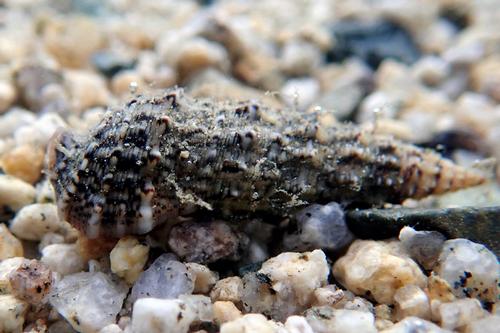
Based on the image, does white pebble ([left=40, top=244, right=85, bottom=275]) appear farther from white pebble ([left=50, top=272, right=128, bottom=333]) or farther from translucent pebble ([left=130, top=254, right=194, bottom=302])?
translucent pebble ([left=130, top=254, right=194, bottom=302])

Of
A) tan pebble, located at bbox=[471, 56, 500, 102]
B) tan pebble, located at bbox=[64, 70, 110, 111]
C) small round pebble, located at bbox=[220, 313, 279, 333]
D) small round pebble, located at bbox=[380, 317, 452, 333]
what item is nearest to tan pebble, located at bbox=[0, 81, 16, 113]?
tan pebble, located at bbox=[64, 70, 110, 111]

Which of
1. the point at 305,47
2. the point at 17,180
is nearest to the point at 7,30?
the point at 17,180

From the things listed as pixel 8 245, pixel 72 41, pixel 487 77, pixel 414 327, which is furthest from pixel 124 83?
pixel 487 77

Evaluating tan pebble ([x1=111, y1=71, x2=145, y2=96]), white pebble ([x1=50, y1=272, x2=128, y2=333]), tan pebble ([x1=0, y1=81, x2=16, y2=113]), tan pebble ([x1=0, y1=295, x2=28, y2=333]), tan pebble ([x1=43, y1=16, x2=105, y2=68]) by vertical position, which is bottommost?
tan pebble ([x1=0, y1=295, x2=28, y2=333])

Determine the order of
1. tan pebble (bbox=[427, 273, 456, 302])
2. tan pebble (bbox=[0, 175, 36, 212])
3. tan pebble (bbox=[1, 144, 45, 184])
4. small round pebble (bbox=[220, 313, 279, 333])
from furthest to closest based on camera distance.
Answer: tan pebble (bbox=[1, 144, 45, 184]) < tan pebble (bbox=[0, 175, 36, 212]) < tan pebble (bbox=[427, 273, 456, 302]) < small round pebble (bbox=[220, 313, 279, 333])

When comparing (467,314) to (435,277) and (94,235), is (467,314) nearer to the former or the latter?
(435,277)

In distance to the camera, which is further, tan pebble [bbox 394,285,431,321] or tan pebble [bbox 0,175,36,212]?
tan pebble [bbox 0,175,36,212]

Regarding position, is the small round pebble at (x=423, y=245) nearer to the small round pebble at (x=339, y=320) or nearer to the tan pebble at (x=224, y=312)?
the small round pebble at (x=339, y=320)

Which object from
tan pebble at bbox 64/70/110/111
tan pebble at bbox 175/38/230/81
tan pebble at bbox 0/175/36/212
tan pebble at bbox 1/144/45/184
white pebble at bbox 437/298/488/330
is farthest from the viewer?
tan pebble at bbox 175/38/230/81

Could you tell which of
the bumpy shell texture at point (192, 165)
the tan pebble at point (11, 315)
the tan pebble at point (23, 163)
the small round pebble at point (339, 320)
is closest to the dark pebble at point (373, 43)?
the bumpy shell texture at point (192, 165)
